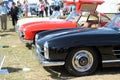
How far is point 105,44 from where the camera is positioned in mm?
6879

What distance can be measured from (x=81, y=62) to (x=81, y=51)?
248 mm

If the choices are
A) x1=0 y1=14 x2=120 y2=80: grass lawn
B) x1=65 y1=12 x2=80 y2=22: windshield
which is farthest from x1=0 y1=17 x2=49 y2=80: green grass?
x1=65 y1=12 x2=80 y2=22: windshield

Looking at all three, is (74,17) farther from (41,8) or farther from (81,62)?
(41,8)

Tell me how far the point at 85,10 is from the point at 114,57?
3.66 m

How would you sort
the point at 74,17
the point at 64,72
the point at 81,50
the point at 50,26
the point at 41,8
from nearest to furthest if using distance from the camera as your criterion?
1. the point at 81,50
2. the point at 64,72
3. the point at 50,26
4. the point at 74,17
5. the point at 41,8

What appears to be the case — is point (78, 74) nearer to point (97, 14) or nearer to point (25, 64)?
point (25, 64)

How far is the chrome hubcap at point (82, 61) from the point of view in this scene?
6853 millimetres

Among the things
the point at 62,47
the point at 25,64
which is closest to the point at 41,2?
A: the point at 25,64

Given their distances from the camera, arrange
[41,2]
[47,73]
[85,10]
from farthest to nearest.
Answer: [41,2] → [85,10] → [47,73]

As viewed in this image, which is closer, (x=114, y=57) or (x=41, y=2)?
(x=114, y=57)

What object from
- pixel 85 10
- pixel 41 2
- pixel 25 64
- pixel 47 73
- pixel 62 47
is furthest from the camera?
pixel 41 2

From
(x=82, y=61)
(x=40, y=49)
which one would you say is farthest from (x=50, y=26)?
(x=82, y=61)

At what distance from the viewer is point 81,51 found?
6.86 metres

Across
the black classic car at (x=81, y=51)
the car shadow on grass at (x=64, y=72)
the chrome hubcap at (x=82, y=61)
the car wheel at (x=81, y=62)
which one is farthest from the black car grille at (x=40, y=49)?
the chrome hubcap at (x=82, y=61)
